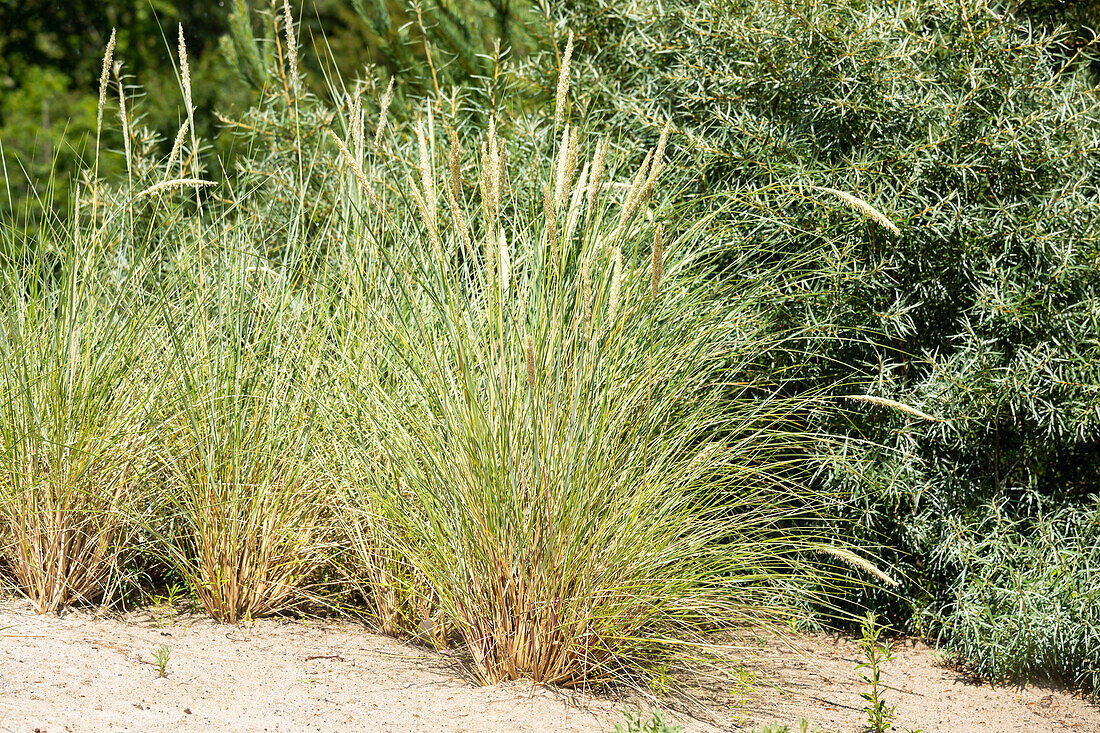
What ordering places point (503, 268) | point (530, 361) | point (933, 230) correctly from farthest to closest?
point (933, 230) → point (503, 268) → point (530, 361)

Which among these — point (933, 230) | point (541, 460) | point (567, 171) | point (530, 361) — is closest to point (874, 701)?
point (541, 460)

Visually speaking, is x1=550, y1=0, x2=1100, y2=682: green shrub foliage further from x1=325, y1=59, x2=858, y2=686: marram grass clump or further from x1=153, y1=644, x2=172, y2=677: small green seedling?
x1=153, y1=644, x2=172, y2=677: small green seedling

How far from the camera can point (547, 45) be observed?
200 inches

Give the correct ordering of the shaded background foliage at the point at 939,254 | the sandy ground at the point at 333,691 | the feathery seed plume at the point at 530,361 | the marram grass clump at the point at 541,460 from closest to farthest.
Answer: the feathery seed plume at the point at 530,361, the sandy ground at the point at 333,691, the marram grass clump at the point at 541,460, the shaded background foliage at the point at 939,254

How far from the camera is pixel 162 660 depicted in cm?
256

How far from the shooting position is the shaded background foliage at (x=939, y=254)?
3365mm

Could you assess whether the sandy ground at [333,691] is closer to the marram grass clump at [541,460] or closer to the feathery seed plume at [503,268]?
the marram grass clump at [541,460]

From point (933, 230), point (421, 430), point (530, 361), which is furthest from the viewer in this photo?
point (933, 230)

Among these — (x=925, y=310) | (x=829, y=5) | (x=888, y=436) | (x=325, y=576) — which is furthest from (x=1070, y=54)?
(x=325, y=576)

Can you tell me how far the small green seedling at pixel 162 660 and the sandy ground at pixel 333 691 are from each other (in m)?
0.02

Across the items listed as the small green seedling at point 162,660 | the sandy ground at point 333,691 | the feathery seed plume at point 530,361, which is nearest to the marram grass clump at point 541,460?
the feathery seed plume at point 530,361

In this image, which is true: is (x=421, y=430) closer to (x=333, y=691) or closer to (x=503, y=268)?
(x=503, y=268)

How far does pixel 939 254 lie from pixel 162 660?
292 cm

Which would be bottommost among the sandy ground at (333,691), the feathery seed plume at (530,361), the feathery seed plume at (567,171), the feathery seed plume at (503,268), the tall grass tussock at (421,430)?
the sandy ground at (333,691)
